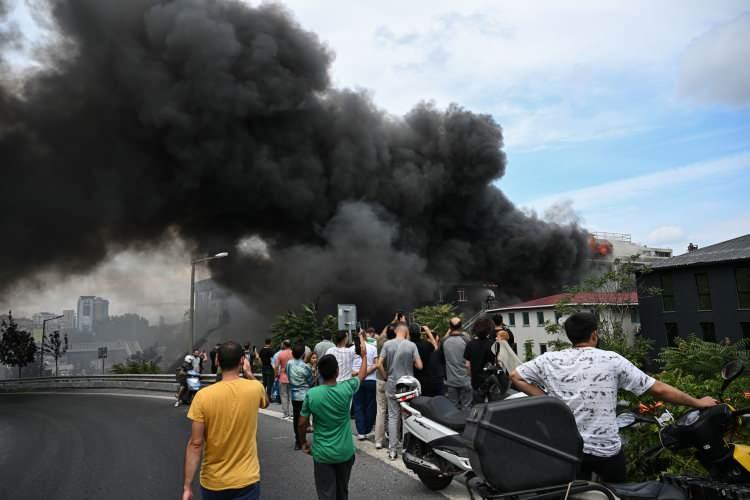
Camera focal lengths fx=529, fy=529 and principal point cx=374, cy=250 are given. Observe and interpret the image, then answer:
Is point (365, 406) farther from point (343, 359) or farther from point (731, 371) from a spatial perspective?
point (731, 371)

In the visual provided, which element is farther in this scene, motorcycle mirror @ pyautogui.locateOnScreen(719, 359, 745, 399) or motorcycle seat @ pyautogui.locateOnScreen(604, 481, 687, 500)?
motorcycle mirror @ pyautogui.locateOnScreen(719, 359, 745, 399)

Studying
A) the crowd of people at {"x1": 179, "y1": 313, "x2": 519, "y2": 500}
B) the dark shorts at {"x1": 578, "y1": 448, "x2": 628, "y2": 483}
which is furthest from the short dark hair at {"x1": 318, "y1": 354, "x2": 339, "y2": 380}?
the dark shorts at {"x1": 578, "y1": 448, "x2": 628, "y2": 483}

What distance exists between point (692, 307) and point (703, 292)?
87 cm

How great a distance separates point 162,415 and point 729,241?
27.2 meters

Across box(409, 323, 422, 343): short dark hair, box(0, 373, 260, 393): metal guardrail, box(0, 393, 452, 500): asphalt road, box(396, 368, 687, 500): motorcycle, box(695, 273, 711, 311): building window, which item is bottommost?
box(0, 373, 260, 393): metal guardrail

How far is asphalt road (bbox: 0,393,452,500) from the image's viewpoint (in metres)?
5.17

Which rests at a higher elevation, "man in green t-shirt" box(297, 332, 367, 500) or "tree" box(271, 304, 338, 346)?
"tree" box(271, 304, 338, 346)

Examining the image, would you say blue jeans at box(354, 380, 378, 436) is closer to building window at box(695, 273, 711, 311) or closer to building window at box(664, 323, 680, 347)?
building window at box(695, 273, 711, 311)

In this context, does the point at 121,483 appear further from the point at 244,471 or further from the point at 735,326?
the point at 735,326

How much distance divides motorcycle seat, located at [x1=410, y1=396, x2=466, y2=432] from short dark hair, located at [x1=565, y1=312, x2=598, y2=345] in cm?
187

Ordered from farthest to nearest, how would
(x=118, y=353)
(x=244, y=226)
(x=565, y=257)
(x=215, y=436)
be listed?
(x=118, y=353) < (x=565, y=257) < (x=244, y=226) < (x=215, y=436)

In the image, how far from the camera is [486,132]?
133 feet

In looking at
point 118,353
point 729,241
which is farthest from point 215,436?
point 118,353

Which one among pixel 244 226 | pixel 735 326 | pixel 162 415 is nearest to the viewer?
pixel 162 415
